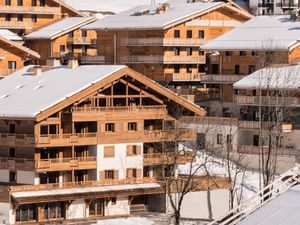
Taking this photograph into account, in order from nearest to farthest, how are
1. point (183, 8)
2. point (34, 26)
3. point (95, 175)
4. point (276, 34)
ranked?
point (95, 175)
point (276, 34)
point (183, 8)
point (34, 26)

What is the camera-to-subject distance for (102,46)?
83.4 metres

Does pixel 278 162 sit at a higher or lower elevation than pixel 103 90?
lower

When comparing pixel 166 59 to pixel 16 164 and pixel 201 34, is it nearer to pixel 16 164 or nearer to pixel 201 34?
pixel 201 34

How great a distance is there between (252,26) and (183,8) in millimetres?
7438

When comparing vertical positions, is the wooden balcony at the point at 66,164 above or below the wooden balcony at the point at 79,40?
below

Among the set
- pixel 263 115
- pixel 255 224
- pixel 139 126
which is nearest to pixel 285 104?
pixel 263 115

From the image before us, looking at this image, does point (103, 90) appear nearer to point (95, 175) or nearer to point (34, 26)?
point (95, 175)

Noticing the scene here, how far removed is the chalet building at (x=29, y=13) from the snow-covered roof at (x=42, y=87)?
33.2 m

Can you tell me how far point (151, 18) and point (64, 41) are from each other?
12.8 meters

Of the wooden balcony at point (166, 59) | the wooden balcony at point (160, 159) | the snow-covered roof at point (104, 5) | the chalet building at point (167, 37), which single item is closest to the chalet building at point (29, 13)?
the chalet building at point (167, 37)

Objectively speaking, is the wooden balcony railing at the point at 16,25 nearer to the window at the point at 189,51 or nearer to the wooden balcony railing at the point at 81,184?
the window at the point at 189,51

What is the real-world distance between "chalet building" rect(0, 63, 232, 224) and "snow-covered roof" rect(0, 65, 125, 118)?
61 millimetres

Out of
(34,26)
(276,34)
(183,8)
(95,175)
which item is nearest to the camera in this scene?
(95,175)

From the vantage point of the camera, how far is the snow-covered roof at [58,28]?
89.2m
